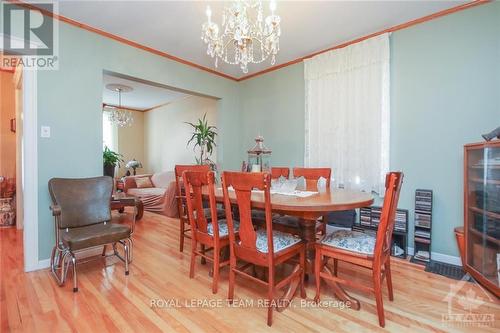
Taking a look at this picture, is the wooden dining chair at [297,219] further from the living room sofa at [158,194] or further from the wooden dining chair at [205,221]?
the living room sofa at [158,194]

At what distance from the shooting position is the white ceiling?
5.05 meters

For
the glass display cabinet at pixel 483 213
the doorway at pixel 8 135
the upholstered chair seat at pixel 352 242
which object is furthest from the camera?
the doorway at pixel 8 135

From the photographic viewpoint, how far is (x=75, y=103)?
255 cm

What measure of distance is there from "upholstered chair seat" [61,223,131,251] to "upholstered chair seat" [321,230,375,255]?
1.69 meters

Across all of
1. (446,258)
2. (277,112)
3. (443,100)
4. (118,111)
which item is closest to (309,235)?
(446,258)

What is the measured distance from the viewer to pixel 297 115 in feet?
12.0

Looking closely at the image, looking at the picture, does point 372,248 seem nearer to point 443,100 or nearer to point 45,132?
point 443,100

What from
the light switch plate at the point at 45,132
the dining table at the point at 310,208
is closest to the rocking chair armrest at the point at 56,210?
the light switch plate at the point at 45,132

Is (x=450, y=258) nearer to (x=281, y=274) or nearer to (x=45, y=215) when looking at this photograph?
(x=281, y=274)

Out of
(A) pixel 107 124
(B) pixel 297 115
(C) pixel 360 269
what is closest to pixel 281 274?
(C) pixel 360 269

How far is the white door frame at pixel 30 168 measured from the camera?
226 centimetres

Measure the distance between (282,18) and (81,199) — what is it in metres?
2.64

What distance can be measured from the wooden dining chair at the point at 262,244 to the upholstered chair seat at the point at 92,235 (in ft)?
3.53

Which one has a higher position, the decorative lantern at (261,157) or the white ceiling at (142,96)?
the white ceiling at (142,96)
